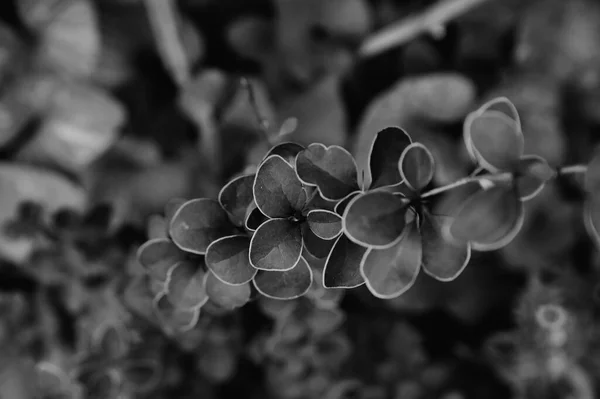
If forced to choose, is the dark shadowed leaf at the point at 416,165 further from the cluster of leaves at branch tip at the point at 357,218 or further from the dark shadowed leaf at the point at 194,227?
the dark shadowed leaf at the point at 194,227

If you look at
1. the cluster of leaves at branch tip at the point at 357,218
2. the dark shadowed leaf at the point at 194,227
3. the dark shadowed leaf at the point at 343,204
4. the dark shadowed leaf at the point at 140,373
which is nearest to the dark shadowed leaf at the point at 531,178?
the cluster of leaves at branch tip at the point at 357,218

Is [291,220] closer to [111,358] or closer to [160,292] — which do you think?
[160,292]

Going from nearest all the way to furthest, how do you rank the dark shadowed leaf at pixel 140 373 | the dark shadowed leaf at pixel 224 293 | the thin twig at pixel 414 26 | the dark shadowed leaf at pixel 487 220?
the dark shadowed leaf at pixel 487 220 → the dark shadowed leaf at pixel 224 293 → the dark shadowed leaf at pixel 140 373 → the thin twig at pixel 414 26

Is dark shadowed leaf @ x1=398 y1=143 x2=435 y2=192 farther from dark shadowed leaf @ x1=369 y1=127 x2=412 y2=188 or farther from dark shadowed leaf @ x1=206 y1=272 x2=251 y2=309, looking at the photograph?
dark shadowed leaf @ x1=206 y1=272 x2=251 y2=309

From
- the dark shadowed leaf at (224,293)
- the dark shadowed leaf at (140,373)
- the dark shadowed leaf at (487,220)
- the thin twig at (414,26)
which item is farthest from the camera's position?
the thin twig at (414,26)

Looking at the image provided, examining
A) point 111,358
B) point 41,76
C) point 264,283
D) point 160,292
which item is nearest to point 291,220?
point 264,283

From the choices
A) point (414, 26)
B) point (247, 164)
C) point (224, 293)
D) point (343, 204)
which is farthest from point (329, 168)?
point (414, 26)

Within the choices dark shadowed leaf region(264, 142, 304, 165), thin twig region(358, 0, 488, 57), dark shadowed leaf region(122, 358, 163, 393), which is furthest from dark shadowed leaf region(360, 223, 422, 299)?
thin twig region(358, 0, 488, 57)

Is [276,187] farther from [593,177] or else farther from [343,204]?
[593,177]
